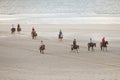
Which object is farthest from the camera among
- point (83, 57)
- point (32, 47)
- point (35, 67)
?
point (32, 47)

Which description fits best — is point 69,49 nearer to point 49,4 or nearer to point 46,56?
point 46,56

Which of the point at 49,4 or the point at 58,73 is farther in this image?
the point at 49,4

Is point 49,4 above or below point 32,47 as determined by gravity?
above

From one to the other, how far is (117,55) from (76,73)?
6.80 meters

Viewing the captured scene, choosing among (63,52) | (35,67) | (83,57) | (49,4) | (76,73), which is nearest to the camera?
(76,73)

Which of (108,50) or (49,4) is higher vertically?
(49,4)

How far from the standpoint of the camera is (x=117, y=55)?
2569 centimetres

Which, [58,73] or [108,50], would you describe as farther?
[108,50]

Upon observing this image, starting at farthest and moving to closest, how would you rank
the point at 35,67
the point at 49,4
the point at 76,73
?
the point at 49,4 → the point at 35,67 → the point at 76,73

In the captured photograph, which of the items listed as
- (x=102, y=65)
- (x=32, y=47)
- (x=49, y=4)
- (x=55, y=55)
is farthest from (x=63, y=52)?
(x=49, y=4)

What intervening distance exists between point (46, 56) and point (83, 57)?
2376 mm

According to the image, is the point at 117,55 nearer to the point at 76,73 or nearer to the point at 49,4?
the point at 76,73

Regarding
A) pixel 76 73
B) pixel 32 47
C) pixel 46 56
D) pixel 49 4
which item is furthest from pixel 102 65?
pixel 49 4

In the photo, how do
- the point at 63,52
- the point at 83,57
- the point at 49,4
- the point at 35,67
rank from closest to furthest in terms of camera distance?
the point at 35,67
the point at 83,57
the point at 63,52
the point at 49,4
